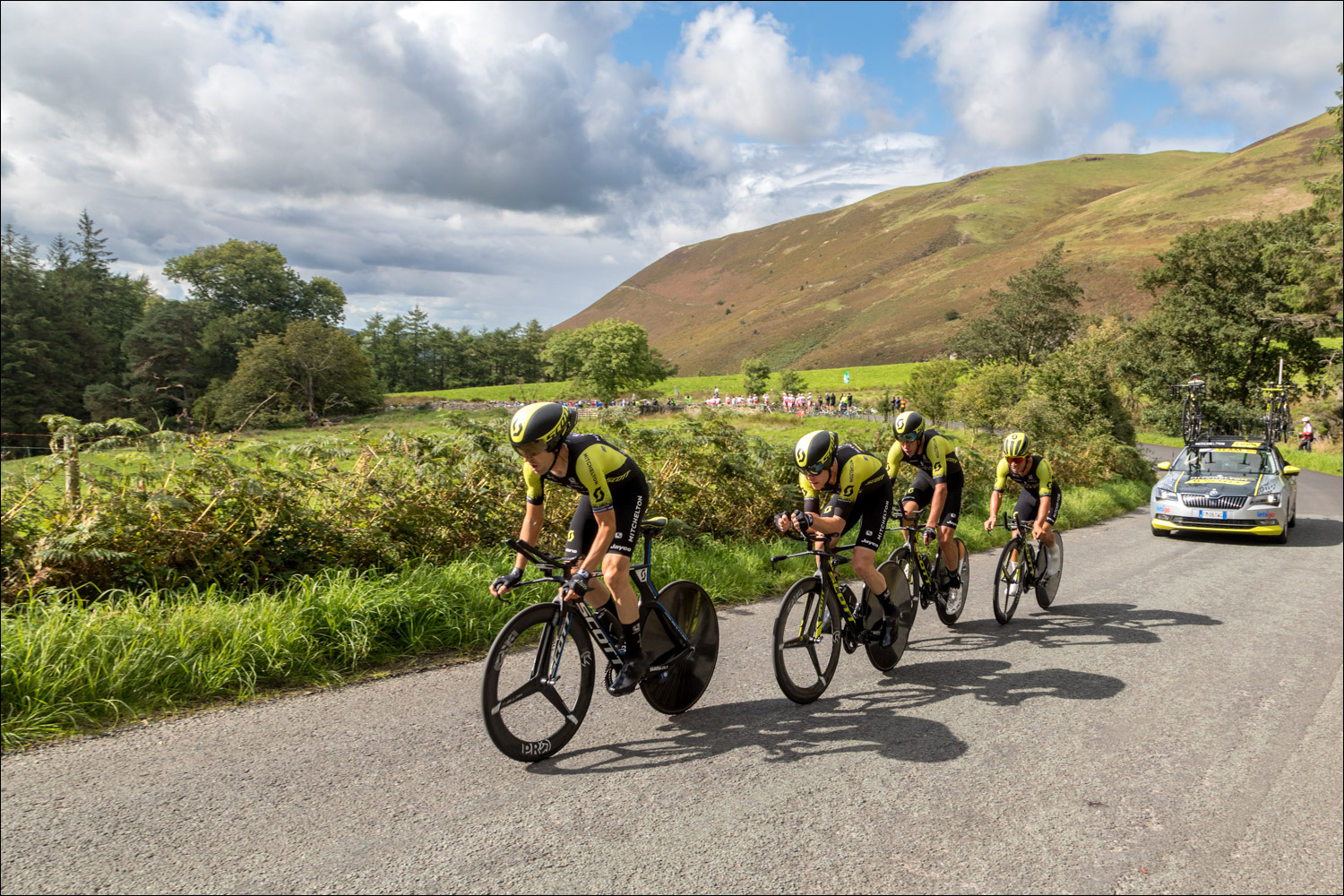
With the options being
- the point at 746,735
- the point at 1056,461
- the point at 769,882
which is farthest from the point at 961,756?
the point at 1056,461

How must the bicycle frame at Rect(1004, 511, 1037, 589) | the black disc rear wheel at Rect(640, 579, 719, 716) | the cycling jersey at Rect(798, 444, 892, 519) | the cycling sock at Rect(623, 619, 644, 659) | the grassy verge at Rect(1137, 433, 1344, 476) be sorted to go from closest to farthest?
the cycling sock at Rect(623, 619, 644, 659) → the black disc rear wheel at Rect(640, 579, 719, 716) → the cycling jersey at Rect(798, 444, 892, 519) → the bicycle frame at Rect(1004, 511, 1037, 589) → the grassy verge at Rect(1137, 433, 1344, 476)

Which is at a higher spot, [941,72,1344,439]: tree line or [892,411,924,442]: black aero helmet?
[941,72,1344,439]: tree line

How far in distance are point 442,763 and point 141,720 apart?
1.81m

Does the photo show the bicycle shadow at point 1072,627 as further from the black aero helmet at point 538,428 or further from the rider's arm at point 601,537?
the black aero helmet at point 538,428

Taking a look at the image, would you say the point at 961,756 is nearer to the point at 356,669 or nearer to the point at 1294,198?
the point at 356,669

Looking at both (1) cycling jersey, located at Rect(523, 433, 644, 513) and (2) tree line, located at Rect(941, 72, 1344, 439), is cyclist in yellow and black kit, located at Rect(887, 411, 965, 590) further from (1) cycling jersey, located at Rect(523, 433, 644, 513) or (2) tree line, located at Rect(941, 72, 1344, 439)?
(2) tree line, located at Rect(941, 72, 1344, 439)

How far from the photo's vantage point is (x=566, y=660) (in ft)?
13.4

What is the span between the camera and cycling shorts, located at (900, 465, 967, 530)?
6840 millimetres

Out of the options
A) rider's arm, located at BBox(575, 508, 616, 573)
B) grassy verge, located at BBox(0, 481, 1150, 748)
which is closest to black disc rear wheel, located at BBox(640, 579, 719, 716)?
rider's arm, located at BBox(575, 508, 616, 573)

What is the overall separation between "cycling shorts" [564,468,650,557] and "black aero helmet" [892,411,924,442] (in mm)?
3204

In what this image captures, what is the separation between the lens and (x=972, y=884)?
300 cm

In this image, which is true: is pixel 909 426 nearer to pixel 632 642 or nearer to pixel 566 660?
pixel 632 642

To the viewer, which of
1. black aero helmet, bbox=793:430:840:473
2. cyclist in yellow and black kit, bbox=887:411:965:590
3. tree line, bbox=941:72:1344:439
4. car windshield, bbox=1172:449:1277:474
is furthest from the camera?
tree line, bbox=941:72:1344:439

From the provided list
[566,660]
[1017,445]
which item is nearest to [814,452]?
[566,660]
